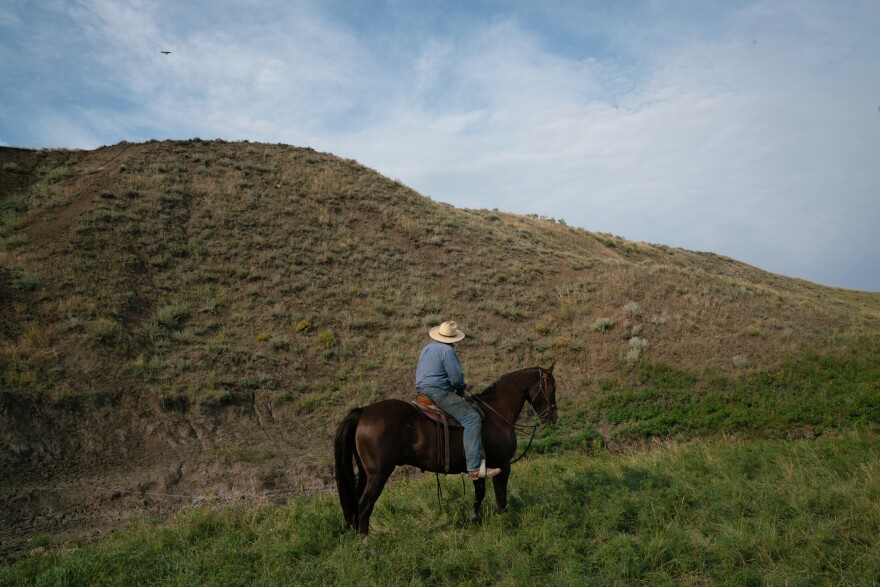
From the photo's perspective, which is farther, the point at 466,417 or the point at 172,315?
the point at 172,315

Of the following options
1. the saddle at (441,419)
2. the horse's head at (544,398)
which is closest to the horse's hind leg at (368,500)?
the saddle at (441,419)

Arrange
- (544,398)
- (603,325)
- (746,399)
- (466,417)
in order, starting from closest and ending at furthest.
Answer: (466,417) → (544,398) → (746,399) → (603,325)

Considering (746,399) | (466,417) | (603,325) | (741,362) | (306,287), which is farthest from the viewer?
(306,287)

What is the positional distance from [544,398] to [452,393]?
1805 millimetres

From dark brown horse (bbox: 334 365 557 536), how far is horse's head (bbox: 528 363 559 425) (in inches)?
25.3

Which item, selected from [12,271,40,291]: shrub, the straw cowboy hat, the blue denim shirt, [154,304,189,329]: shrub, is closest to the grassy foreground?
the blue denim shirt

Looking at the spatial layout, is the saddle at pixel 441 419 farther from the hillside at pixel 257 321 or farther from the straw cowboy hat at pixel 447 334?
the hillside at pixel 257 321

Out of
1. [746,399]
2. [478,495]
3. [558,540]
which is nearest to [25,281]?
[478,495]

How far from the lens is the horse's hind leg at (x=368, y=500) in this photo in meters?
6.70

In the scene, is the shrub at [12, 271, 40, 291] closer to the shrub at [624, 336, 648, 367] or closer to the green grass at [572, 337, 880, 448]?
the green grass at [572, 337, 880, 448]

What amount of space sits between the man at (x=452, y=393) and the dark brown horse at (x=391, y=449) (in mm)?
239

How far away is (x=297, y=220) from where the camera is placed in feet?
92.4

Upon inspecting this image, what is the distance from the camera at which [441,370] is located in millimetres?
7508

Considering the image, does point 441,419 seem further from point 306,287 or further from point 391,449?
point 306,287
